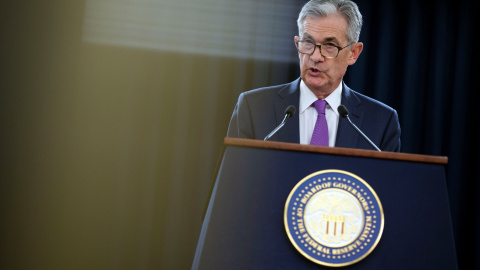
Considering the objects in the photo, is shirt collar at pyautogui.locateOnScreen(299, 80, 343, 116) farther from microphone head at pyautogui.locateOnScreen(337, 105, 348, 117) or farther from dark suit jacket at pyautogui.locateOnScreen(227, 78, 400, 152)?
microphone head at pyautogui.locateOnScreen(337, 105, 348, 117)

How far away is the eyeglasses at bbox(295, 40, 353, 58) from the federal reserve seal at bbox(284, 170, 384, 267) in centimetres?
94

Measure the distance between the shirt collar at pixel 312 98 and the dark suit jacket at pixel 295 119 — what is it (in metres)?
0.02

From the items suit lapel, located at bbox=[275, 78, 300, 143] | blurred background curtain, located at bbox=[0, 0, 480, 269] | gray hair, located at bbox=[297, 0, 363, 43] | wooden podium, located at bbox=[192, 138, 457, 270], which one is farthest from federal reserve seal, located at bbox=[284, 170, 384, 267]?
blurred background curtain, located at bbox=[0, 0, 480, 269]

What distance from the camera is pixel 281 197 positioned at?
1067mm

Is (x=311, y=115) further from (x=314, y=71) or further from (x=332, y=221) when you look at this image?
(x=332, y=221)

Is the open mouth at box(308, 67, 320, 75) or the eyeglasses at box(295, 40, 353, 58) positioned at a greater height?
the eyeglasses at box(295, 40, 353, 58)

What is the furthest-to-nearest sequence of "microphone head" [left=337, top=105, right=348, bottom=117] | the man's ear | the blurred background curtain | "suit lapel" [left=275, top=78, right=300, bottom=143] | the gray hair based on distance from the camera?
the blurred background curtain → the man's ear → the gray hair → "suit lapel" [left=275, top=78, right=300, bottom=143] → "microphone head" [left=337, top=105, right=348, bottom=117]

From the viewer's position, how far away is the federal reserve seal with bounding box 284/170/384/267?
104 centimetres

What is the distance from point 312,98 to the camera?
1865 mm

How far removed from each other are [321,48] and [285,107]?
0.27 metres

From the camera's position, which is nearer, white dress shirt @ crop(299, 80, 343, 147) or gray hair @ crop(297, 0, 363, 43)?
white dress shirt @ crop(299, 80, 343, 147)

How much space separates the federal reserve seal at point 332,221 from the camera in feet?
3.41

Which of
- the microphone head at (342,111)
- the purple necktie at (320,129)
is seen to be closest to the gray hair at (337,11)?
the purple necktie at (320,129)

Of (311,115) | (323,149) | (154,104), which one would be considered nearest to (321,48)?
(311,115)
